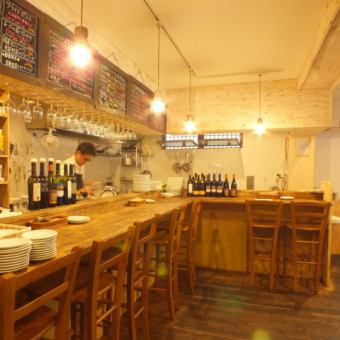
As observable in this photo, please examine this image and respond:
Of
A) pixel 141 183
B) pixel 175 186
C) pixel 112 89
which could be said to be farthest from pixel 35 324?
pixel 175 186

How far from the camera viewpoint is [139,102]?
4.20m

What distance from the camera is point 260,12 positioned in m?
2.94

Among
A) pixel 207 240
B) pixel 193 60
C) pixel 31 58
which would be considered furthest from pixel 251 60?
pixel 31 58

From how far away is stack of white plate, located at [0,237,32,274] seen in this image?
1249 mm

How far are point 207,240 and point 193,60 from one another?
2565mm

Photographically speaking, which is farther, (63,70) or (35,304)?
(63,70)

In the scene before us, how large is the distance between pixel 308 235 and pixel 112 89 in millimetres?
3095

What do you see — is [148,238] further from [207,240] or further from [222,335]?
[207,240]

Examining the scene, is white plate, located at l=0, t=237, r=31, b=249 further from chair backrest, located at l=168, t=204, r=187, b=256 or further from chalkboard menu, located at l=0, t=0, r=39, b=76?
chair backrest, located at l=168, t=204, r=187, b=256

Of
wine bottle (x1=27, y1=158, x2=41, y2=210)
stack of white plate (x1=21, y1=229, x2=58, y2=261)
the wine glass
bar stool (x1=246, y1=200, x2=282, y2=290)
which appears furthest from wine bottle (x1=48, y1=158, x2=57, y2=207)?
bar stool (x1=246, y1=200, x2=282, y2=290)

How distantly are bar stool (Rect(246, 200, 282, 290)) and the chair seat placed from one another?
2.88m

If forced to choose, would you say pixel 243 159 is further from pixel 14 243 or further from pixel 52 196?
pixel 14 243

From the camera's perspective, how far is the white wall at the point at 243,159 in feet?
20.4

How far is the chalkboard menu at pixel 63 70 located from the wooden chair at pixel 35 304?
5.60 feet
